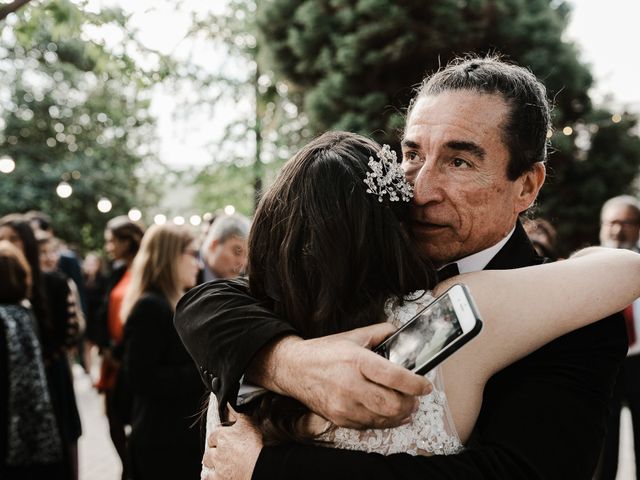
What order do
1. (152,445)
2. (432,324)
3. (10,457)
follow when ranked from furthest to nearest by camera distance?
(10,457)
(152,445)
(432,324)

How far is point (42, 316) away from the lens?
472 cm

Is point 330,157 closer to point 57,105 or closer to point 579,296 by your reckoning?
point 579,296

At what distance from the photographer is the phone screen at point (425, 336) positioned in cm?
114

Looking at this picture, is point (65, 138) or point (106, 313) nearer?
point (106, 313)

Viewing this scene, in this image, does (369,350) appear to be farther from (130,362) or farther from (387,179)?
(130,362)

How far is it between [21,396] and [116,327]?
49.3 inches

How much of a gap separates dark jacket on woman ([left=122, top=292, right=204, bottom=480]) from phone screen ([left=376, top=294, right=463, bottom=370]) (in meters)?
2.74

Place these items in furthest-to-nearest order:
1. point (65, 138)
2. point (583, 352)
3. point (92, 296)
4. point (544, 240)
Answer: point (65, 138) < point (92, 296) < point (544, 240) < point (583, 352)

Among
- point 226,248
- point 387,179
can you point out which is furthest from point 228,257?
point 387,179

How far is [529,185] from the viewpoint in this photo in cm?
207

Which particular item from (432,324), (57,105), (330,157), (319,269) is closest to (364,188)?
(330,157)

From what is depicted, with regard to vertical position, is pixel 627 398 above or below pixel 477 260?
below

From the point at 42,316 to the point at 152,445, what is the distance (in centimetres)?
159

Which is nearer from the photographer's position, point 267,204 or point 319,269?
point 319,269
